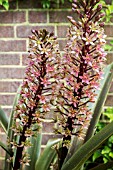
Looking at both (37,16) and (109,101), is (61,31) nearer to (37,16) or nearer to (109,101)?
(37,16)

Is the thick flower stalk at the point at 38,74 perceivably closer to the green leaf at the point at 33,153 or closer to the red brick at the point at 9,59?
the green leaf at the point at 33,153

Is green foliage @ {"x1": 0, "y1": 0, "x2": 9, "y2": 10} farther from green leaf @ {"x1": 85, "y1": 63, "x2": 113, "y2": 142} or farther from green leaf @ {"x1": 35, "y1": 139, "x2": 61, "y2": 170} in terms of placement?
green leaf @ {"x1": 35, "y1": 139, "x2": 61, "y2": 170}

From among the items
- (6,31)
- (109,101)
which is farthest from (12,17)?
(109,101)

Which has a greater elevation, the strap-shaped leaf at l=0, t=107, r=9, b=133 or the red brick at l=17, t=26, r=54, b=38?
the red brick at l=17, t=26, r=54, b=38

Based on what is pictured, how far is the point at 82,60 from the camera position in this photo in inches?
39.4

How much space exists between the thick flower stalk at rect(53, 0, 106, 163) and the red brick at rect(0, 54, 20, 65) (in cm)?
97

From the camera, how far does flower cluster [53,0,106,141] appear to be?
994 millimetres

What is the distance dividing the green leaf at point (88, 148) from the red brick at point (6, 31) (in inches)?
42.7

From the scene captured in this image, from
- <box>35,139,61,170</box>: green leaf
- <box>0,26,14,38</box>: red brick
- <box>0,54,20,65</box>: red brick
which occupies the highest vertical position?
<box>0,26,14,38</box>: red brick

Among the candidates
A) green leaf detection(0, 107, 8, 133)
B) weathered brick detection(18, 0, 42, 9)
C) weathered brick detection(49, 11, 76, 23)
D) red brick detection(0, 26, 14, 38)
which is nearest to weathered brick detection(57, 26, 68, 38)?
weathered brick detection(49, 11, 76, 23)

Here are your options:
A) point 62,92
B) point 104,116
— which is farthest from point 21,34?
point 62,92

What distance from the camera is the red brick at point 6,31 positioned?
1.96 m

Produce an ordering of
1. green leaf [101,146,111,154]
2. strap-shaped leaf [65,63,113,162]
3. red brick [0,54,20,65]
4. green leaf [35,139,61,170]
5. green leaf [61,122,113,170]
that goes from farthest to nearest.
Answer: red brick [0,54,20,65] < green leaf [101,146,111,154] < strap-shaped leaf [65,63,113,162] < green leaf [35,139,61,170] < green leaf [61,122,113,170]

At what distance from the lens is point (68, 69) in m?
1.04
